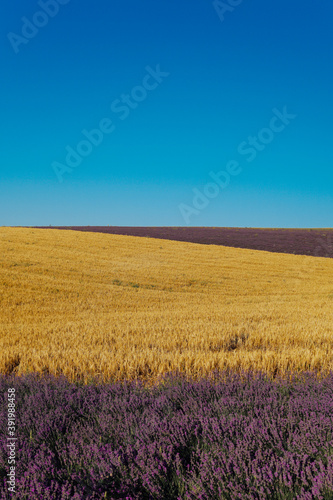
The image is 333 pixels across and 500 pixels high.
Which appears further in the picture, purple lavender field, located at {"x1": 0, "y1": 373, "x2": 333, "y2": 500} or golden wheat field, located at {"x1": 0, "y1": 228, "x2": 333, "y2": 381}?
golden wheat field, located at {"x1": 0, "y1": 228, "x2": 333, "y2": 381}

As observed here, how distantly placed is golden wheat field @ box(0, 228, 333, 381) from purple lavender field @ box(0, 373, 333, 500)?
958 mm

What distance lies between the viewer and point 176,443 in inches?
86.1

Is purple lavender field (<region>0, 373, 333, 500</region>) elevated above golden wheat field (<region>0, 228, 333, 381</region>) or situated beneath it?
elevated above

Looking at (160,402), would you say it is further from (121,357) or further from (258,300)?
(258,300)

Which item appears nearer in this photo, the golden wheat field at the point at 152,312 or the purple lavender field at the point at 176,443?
the purple lavender field at the point at 176,443

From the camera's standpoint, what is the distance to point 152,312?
10.0m

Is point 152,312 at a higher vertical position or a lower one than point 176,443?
lower

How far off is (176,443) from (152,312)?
25.8 ft

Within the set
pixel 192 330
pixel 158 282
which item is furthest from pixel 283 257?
pixel 192 330

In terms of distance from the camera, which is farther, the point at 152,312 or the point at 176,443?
the point at 152,312

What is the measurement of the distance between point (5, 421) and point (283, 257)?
29.2m

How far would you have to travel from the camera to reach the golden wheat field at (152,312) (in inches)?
→ 173

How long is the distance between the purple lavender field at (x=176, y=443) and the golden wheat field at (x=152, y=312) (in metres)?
0.96

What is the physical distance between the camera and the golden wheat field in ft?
14.4
